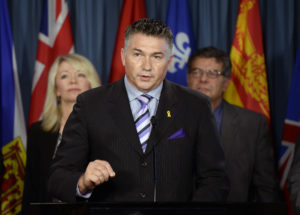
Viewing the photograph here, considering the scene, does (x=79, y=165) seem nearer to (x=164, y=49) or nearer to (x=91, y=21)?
(x=164, y=49)

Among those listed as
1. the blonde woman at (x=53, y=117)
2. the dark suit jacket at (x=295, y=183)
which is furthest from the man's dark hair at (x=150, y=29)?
the blonde woman at (x=53, y=117)

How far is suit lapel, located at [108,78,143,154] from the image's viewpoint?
1915mm

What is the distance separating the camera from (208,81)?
12.0ft

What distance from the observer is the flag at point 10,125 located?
4164 millimetres

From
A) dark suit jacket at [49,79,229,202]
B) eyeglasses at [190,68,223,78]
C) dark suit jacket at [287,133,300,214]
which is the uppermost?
eyeglasses at [190,68,223,78]

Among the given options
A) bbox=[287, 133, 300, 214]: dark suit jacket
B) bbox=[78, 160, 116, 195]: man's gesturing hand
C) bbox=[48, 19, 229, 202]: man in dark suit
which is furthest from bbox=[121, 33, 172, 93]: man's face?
bbox=[287, 133, 300, 214]: dark suit jacket

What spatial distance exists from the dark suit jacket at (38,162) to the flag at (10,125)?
28.8 inches

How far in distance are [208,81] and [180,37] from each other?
0.92 m

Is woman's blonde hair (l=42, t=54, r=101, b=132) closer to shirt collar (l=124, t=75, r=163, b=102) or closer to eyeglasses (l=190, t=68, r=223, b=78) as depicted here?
eyeglasses (l=190, t=68, r=223, b=78)

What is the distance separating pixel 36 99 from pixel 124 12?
1.13 meters

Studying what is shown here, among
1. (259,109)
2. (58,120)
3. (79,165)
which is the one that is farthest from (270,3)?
(79,165)

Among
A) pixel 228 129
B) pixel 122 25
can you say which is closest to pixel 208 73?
pixel 228 129

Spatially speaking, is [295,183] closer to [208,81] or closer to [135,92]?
[135,92]

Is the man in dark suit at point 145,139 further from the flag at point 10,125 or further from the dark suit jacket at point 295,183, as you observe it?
the flag at point 10,125
